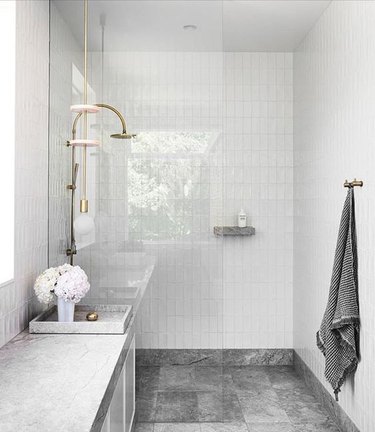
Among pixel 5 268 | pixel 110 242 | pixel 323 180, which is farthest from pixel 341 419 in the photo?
pixel 5 268

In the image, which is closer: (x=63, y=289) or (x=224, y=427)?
(x=63, y=289)

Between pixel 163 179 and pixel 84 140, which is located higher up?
pixel 84 140

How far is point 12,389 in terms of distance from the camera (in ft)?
5.19

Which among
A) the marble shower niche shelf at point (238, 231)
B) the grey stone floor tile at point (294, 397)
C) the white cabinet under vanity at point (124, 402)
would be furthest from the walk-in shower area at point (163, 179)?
the marble shower niche shelf at point (238, 231)

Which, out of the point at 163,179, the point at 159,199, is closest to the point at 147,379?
the point at 159,199

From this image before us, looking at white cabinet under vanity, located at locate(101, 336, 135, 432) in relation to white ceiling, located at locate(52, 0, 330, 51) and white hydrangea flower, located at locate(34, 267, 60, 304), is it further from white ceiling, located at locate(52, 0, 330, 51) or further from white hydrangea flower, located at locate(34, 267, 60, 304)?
white ceiling, located at locate(52, 0, 330, 51)

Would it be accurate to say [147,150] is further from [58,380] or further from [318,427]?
[318,427]

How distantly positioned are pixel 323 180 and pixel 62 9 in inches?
79.7

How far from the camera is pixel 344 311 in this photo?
8.59ft

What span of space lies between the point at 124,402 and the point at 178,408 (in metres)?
0.58

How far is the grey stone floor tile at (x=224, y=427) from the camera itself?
2.80m

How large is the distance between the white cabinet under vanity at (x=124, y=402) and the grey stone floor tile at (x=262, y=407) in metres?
0.88

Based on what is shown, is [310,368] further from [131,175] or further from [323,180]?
[131,175]

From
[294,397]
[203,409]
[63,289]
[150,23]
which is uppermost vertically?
[150,23]
